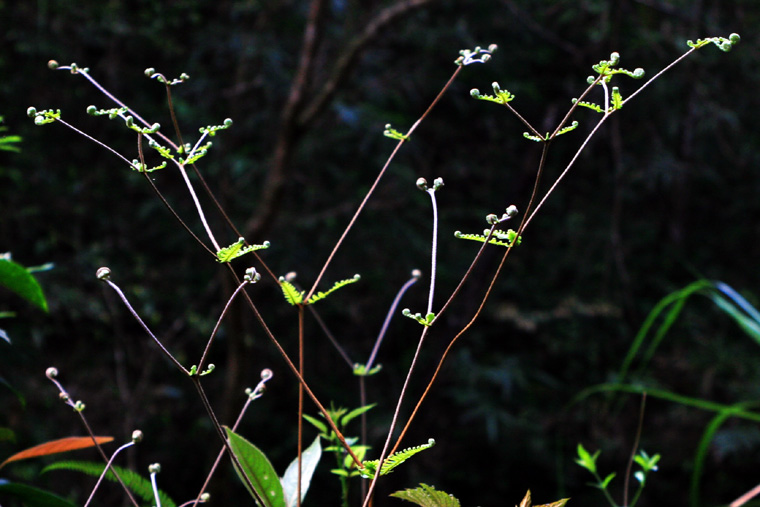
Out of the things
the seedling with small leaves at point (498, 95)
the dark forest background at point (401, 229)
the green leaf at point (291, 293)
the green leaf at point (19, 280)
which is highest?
the seedling with small leaves at point (498, 95)

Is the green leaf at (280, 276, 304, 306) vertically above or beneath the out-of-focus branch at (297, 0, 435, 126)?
above

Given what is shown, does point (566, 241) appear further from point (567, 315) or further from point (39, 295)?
point (39, 295)

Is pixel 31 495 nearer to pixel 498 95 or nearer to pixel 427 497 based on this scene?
pixel 427 497

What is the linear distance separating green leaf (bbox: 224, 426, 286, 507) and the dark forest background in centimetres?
168

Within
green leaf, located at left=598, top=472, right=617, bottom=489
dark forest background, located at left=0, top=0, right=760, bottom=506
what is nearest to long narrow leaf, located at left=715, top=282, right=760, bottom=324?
green leaf, located at left=598, top=472, right=617, bottom=489

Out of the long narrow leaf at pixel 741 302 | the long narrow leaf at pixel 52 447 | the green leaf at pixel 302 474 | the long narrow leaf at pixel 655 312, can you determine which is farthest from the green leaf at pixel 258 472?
the long narrow leaf at pixel 741 302

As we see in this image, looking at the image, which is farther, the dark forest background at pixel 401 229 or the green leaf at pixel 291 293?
the dark forest background at pixel 401 229

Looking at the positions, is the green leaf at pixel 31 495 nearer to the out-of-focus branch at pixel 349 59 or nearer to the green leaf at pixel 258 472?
the green leaf at pixel 258 472

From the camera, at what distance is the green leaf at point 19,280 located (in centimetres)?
42

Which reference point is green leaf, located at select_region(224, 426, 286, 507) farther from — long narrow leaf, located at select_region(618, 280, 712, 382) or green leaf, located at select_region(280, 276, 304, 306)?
long narrow leaf, located at select_region(618, 280, 712, 382)

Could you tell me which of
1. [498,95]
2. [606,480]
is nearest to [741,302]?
[606,480]

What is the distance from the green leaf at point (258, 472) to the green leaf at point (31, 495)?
0.35ft

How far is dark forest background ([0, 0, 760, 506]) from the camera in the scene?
2312 mm

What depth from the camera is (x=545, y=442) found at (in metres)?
2.67
